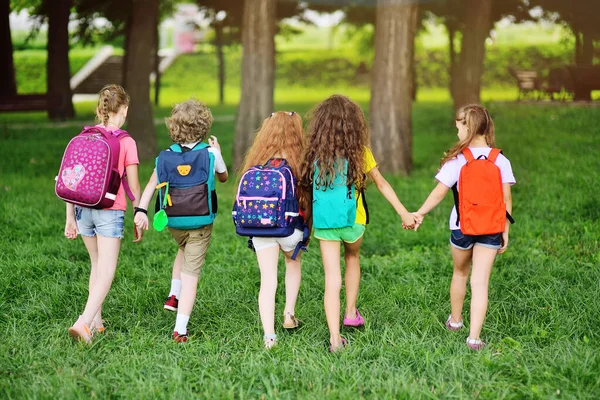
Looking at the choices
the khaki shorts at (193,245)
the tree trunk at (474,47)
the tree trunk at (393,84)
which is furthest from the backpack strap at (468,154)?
the tree trunk at (474,47)

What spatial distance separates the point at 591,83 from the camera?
16.2m

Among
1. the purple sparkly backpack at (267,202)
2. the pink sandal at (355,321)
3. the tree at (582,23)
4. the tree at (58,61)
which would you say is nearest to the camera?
the purple sparkly backpack at (267,202)

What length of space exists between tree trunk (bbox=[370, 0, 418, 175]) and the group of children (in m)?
7.20

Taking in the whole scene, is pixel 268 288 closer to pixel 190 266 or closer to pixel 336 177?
pixel 190 266

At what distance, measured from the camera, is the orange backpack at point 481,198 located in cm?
469

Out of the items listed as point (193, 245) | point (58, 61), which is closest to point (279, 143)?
point (193, 245)

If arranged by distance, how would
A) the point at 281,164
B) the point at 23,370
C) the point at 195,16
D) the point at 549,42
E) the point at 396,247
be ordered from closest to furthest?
the point at 23,370 < the point at 281,164 < the point at 396,247 < the point at 549,42 < the point at 195,16

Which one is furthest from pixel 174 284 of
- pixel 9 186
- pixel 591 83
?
pixel 591 83

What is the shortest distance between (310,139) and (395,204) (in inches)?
26.4

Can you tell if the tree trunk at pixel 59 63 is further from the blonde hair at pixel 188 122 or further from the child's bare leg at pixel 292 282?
the child's bare leg at pixel 292 282

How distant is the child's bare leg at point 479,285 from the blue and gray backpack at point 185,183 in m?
1.73

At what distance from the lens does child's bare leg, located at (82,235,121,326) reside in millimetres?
4938

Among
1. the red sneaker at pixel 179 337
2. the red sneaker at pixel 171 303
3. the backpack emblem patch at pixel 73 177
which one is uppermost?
the backpack emblem patch at pixel 73 177

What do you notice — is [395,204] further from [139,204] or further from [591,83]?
[591,83]
